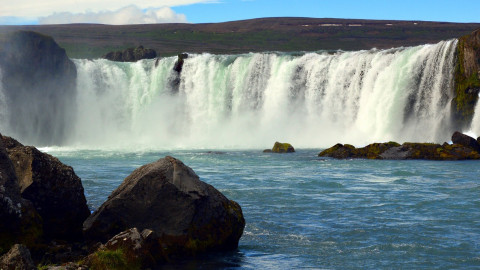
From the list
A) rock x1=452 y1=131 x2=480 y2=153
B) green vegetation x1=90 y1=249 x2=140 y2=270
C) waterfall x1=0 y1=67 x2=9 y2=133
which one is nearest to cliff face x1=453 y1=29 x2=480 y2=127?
rock x1=452 y1=131 x2=480 y2=153

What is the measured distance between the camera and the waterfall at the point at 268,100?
144 feet

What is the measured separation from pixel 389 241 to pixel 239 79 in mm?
39215

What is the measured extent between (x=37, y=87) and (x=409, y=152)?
31786 mm

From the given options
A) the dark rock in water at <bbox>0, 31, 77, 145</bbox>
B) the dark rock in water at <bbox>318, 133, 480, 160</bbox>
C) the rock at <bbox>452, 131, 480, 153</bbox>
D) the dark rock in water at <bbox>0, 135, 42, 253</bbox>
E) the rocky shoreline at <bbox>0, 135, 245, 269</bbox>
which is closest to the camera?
the dark rock in water at <bbox>0, 135, 42, 253</bbox>

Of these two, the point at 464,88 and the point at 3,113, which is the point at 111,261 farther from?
the point at 3,113

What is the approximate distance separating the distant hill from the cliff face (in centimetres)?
6849

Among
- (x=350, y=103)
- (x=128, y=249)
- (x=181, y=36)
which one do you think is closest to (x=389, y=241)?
(x=128, y=249)

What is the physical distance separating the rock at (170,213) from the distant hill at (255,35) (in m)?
94.8

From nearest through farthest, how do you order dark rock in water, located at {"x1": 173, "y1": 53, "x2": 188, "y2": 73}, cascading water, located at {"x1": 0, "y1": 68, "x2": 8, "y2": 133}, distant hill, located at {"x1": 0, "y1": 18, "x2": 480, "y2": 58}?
cascading water, located at {"x1": 0, "y1": 68, "x2": 8, "y2": 133}, dark rock in water, located at {"x1": 173, "y1": 53, "x2": 188, "y2": 73}, distant hill, located at {"x1": 0, "y1": 18, "x2": 480, "y2": 58}

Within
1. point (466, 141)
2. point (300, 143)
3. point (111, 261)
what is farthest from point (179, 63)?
point (111, 261)

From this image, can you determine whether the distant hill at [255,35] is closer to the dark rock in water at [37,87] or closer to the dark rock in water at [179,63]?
the dark rock in water at [179,63]

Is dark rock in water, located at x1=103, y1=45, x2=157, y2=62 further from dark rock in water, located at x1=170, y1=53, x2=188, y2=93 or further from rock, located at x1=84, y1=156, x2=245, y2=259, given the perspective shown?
rock, located at x1=84, y1=156, x2=245, y2=259

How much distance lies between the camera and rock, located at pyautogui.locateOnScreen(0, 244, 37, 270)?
986 cm

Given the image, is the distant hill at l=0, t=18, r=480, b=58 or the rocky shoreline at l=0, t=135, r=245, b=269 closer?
the rocky shoreline at l=0, t=135, r=245, b=269
